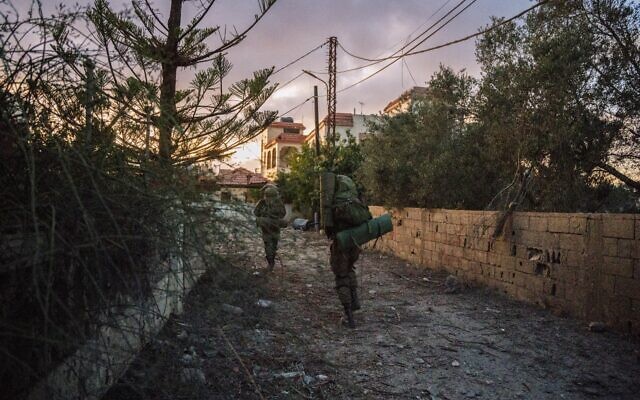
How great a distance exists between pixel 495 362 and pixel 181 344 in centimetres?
279

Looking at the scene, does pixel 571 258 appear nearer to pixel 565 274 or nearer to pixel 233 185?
pixel 565 274

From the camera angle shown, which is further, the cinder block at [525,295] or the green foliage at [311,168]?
the green foliage at [311,168]

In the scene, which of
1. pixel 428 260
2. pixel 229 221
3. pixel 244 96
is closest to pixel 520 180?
pixel 428 260

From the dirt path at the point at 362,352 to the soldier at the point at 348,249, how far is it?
32 centimetres

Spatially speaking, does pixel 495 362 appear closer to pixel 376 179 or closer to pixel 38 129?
pixel 38 129

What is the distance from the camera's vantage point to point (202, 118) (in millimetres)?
4141

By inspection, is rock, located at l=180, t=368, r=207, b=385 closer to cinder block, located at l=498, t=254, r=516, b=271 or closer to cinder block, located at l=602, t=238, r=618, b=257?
cinder block, located at l=602, t=238, r=618, b=257

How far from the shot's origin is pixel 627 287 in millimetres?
4867

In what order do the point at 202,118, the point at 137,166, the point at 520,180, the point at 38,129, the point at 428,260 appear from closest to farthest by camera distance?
the point at 38,129
the point at 137,166
the point at 202,118
the point at 520,180
the point at 428,260

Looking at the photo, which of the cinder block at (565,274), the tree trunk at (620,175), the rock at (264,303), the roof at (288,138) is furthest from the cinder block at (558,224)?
the roof at (288,138)

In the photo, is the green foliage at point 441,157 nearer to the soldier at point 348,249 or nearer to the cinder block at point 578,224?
the cinder block at point 578,224

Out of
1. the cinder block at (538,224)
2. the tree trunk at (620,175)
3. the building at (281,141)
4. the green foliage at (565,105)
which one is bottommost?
the cinder block at (538,224)

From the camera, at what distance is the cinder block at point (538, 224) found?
6195 millimetres

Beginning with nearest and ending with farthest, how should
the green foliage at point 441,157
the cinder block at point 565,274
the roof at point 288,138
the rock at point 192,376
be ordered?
the rock at point 192,376
the cinder block at point 565,274
the green foliage at point 441,157
the roof at point 288,138
